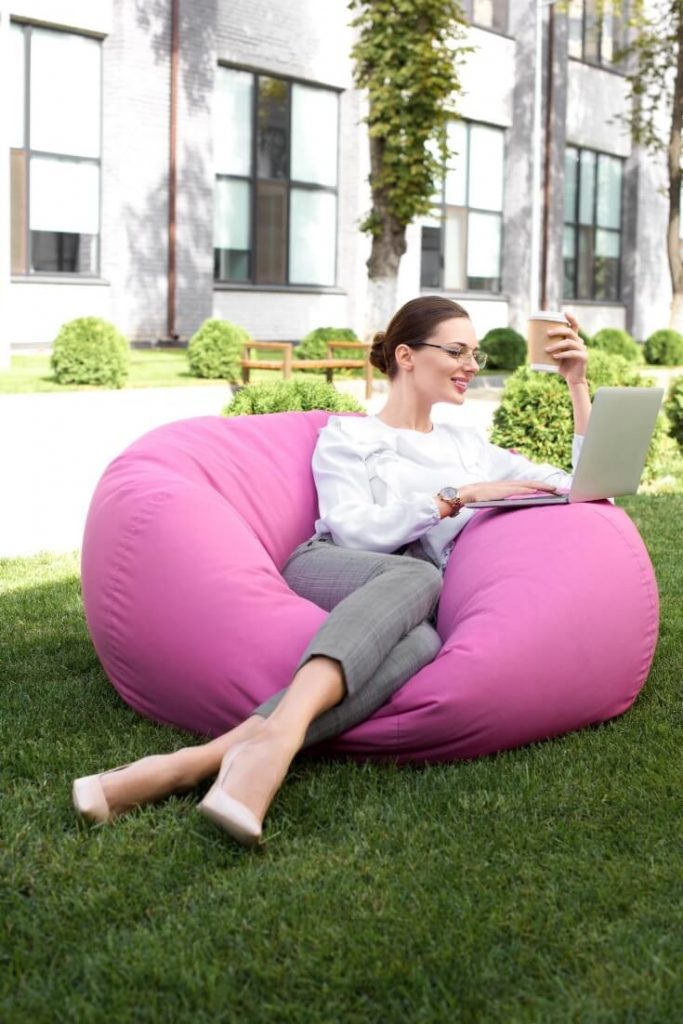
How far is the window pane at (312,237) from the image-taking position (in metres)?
23.5

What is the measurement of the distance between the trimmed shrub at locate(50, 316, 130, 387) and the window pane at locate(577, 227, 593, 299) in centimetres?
1820

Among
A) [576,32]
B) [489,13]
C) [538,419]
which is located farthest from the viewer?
[576,32]

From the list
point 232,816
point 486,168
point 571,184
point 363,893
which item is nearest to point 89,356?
point 232,816

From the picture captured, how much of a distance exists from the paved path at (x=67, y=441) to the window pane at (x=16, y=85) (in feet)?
17.6

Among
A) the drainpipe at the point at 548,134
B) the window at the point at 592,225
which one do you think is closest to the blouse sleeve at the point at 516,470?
the drainpipe at the point at 548,134

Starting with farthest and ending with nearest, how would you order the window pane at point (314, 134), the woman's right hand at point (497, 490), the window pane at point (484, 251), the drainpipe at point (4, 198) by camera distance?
the window pane at point (484, 251) → the window pane at point (314, 134) → the drainpipe at point (4, 198) → the woman's right hand at point (497, 490)

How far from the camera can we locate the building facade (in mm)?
19250

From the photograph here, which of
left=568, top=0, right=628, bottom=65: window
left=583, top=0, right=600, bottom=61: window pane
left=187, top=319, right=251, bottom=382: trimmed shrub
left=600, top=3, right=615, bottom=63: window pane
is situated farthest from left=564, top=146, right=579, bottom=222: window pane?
left=187, top=319, right=251, bottom=382: trimmed shrub

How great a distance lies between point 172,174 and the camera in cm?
2070

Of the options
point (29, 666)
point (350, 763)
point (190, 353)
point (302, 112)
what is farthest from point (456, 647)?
point (302, 112)

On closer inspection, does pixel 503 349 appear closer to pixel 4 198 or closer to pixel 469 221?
pixel 469 221

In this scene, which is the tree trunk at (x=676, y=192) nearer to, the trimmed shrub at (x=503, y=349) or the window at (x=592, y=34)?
the trimmed shrub at (x=503, y=349)

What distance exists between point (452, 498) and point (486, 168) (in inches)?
990

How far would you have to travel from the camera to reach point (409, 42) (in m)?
17.7
